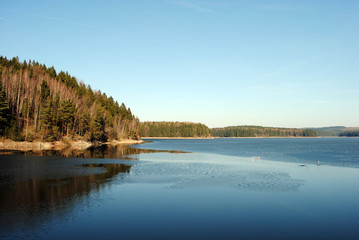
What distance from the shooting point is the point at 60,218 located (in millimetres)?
14305

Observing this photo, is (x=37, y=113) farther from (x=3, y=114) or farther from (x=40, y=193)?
(x=40, y=193)

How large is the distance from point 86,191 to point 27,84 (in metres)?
62.5

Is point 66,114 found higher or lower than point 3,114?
higher

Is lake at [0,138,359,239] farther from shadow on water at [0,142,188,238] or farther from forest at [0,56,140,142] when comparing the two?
forest at [0,56,140,142]

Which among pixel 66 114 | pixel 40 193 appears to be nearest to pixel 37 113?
pixel 66 114

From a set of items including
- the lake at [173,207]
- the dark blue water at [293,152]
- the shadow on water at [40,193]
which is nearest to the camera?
the lake at [173,207]

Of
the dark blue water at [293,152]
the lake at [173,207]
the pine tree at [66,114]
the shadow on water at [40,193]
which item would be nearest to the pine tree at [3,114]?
the pine tree at [66,114]

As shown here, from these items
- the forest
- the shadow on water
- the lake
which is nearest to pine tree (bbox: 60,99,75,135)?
the forest

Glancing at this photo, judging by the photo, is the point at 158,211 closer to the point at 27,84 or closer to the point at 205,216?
the point at 205,216

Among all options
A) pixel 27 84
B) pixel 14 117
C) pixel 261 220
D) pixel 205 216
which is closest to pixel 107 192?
pixel 205 216

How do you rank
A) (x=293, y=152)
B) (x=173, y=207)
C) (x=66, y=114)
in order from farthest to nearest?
(x=66, y=114), (x=293, y=152), (x=173, y=207)

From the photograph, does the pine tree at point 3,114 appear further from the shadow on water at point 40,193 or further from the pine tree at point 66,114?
the shadow on water at point 40,193

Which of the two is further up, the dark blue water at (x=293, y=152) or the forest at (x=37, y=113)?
the forest at (x=37, y=113)

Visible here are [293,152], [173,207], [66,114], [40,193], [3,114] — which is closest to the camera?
[173,207]
